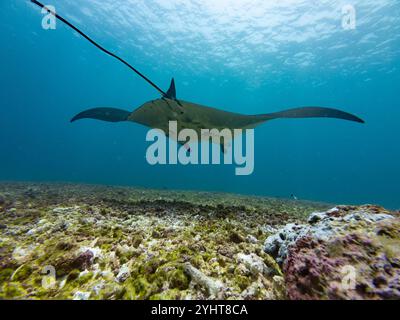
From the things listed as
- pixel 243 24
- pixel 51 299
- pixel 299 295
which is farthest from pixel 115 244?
pixel 243 24

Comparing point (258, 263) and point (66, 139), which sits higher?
point (66, 139)

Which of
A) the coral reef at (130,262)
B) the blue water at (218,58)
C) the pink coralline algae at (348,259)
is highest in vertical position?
the blue water at (218,58)

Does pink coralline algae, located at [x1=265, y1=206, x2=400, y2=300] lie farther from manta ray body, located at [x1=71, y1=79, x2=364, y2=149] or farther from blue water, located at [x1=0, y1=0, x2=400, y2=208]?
blue water, located at [x1=0, y1=0, x2=400, y2=208]

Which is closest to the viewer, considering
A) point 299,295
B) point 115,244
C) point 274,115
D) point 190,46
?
point 299,295

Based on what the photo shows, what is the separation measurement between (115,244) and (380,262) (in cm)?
247

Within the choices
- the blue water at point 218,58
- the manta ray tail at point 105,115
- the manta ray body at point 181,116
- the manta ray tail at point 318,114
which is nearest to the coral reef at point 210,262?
the manta ray tail at point 318,114

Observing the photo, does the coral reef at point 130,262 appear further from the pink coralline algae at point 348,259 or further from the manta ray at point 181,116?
the manta ray at point 181,116

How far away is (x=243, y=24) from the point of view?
80.6 ft

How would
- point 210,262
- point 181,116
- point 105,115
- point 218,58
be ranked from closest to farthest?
point 210,262 → point 181,116 → point 105,115 → point 218,58

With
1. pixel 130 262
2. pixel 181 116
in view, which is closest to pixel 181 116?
pixel 181 116

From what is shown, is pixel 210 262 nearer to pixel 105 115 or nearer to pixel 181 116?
pixel 181 116

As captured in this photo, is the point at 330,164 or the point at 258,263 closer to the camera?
the point at 258,263

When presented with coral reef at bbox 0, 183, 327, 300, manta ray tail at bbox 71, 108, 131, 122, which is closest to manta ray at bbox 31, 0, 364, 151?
manta ray tail at bbox 71, 108, 131, 122
